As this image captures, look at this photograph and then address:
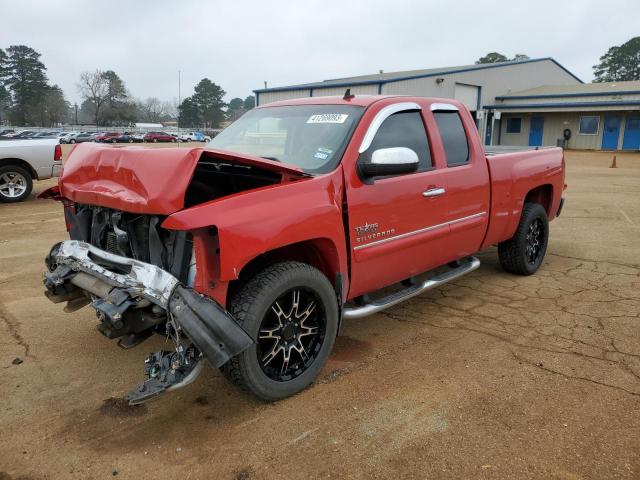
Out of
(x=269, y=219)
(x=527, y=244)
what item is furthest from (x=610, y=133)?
(x=269, y=219)

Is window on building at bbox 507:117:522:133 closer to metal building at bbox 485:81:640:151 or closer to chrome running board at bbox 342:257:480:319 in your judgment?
metal building at bbox 485:81:640:151

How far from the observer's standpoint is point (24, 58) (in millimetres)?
78812

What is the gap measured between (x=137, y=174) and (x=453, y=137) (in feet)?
9.19

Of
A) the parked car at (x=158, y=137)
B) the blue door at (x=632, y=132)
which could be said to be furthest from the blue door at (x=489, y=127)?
the parked car at (x=158, y=137)

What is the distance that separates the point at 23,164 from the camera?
430 inches

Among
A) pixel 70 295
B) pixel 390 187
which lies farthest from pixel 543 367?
pixel 70 295

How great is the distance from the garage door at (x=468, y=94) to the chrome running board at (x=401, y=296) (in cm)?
3170

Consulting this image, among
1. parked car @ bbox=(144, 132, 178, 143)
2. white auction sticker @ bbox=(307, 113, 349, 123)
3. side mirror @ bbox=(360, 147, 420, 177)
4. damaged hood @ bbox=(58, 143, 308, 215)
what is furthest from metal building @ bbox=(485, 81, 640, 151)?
parked car @ bbox=(144, 132, 178, 143)

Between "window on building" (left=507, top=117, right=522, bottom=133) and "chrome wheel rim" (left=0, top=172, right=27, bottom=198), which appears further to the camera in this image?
"window on building" (left=507, top=117, right=522, bottom=133)

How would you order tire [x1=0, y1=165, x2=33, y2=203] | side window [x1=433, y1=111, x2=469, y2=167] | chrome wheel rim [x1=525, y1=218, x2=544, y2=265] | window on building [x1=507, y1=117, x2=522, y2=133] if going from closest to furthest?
1. side window [x1=433, y1=111, x2=469, y2=167]
2. chrome wheel rim [x1=525, y1=218, x2=544, y2=265]
3. tire [x1=0, y1=165, x2=33, y2=203]
4. window on building [x1=507, y1=117, x2=522, y2=133]

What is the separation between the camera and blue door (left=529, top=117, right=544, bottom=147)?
36844 mm

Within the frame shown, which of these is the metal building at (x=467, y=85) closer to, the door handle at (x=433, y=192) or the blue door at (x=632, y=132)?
the blue door at (x=632, y=132)

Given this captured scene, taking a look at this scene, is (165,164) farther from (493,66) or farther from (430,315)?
(493,66)

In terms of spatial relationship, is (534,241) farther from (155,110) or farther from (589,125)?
(155,110)
